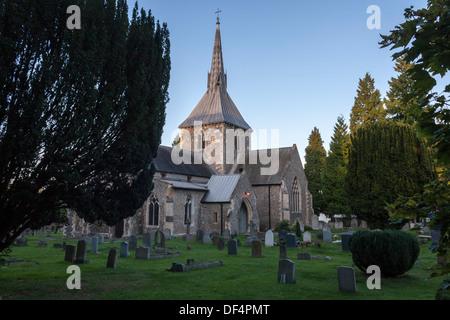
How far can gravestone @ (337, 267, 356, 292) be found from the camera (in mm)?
7707

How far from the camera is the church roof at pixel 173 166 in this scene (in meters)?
28.9

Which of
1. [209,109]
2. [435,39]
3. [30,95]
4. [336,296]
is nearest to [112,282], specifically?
[30,95]

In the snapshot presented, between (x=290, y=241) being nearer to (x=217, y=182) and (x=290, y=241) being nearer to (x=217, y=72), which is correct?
(x=217, y=182)

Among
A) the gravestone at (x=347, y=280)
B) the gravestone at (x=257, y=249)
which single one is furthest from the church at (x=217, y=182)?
Answer: the gravestone at (x=347, y=280)

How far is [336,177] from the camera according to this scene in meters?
38.3

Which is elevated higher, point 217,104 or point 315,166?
point 217,104

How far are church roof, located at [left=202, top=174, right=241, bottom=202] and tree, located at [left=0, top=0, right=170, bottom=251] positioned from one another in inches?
721

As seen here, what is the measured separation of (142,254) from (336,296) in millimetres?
8916

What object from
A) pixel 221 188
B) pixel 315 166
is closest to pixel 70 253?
pixel 221 188

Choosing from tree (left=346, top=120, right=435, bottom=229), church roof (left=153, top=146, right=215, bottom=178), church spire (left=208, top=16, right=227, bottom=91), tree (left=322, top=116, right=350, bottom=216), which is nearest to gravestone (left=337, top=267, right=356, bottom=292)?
tree (left=346, top=120, right=435, bottom=229)

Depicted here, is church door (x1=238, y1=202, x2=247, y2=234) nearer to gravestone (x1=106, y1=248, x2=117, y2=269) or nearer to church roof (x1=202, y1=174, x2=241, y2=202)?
church roof (x1=202, y1=174, x2=241, y2=202)

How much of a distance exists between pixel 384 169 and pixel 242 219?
14.0 m

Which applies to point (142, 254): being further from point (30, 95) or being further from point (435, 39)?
point (435, 39)

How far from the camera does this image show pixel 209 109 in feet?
136
